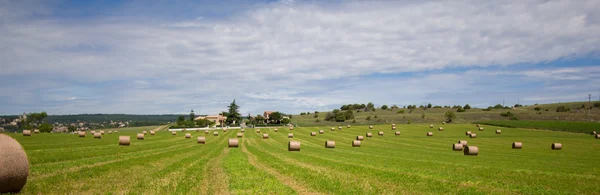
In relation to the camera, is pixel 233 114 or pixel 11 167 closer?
pixel 11 167

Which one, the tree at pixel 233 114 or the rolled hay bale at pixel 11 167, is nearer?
the rolled hay bale at pixel 11 167

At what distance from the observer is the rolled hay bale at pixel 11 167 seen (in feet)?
36.1

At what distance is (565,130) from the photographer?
76.1m

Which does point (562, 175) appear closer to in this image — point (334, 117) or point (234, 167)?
point (234, 167)

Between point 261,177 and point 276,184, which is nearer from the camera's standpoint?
point 276,184

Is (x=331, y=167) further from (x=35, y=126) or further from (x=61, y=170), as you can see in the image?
(x=35, y=126)

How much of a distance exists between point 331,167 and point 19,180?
1349cm

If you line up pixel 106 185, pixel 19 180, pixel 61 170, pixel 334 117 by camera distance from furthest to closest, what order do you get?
pixel 334 117
pixel 61 170
pixel 106 185
pixel 19 180

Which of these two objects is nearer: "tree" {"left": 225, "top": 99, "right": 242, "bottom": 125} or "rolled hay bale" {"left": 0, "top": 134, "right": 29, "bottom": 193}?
"rolled hay bale" {"left": 0, "top": 134, "right": 29, "bottom": 193}

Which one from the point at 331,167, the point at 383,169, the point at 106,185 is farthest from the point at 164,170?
the point at 383,169

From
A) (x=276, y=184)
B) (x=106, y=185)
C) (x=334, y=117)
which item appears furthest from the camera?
(x=334, y=117)

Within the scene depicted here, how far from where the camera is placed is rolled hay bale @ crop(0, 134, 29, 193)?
11.0m

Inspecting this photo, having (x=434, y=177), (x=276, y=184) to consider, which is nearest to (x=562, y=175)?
(x=434, y=177)

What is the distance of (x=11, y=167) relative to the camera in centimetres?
1105
